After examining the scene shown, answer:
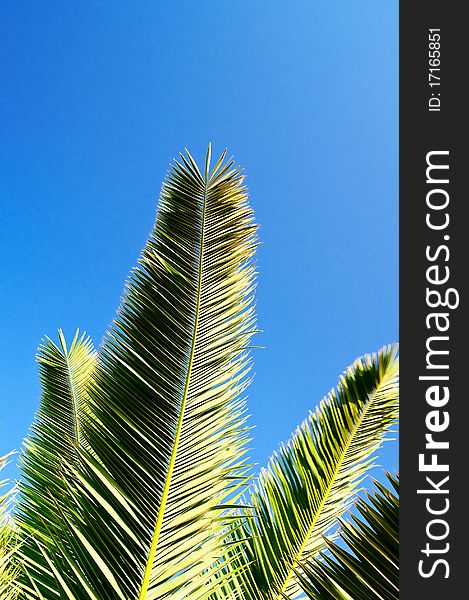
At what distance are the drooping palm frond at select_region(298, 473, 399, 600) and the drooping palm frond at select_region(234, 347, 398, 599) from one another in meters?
1.78

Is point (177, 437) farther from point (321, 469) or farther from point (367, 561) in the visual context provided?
point (321, 469)

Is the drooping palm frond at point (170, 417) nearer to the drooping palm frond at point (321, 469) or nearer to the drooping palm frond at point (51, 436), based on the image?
the drooping palm frond at point (51, 436)

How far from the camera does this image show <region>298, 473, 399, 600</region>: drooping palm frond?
137cm

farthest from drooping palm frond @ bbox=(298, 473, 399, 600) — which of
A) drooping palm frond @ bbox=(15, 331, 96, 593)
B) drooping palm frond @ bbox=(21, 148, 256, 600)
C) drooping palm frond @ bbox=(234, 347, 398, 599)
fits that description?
drooping palm frond @ bbox=(234, 347, 398, 599)

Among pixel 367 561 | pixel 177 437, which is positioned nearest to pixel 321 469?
pixel 177 437

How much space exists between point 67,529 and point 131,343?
31.4 inches

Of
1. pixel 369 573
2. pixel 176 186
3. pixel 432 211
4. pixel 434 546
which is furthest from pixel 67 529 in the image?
pixel 432 211

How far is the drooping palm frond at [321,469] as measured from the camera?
3.14 metres

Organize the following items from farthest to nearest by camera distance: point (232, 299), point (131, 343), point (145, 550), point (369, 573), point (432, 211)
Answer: point (232, 299), point (131, 343), point (432, 211), point (145, 550), point (369, 573)

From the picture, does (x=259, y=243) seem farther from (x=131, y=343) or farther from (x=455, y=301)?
(x=455, y=301)

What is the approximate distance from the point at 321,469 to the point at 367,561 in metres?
2.09

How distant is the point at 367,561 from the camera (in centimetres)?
139

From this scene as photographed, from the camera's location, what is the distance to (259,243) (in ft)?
8.55

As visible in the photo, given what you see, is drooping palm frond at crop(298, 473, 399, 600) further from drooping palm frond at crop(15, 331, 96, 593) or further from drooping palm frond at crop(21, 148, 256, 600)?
drooping palm frond at crop(15, 331, 96, 593)
